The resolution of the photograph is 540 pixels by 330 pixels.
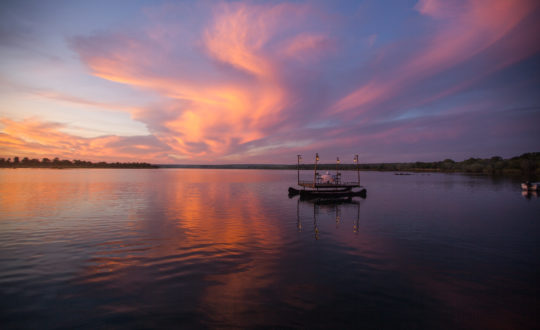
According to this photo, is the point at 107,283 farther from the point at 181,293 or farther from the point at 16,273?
the point at 16,273

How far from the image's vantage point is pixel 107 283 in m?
10.6

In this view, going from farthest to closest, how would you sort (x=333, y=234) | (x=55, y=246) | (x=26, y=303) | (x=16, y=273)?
1. (x=333, y=234)
2. (x=55, y=246)
3. (x=16, y=273)
4. (x=26, y=303)

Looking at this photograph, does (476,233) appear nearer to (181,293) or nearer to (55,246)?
(181,293)

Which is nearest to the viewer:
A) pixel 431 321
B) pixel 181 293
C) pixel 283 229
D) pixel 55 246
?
pixel 431 321

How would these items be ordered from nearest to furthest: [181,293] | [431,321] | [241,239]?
[431,321] → [181,293] → [241,239]

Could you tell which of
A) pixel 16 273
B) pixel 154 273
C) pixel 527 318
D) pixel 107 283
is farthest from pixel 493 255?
pixel 16 273

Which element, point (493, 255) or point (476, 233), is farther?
point (476, 233)

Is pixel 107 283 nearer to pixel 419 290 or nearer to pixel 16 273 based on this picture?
pixel 16 273

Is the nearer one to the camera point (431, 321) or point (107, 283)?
point (431, 321)

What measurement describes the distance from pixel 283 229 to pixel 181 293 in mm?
12404

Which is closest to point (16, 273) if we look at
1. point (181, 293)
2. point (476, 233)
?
point (181, 293)

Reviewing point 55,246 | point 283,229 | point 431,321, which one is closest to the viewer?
point 431,321

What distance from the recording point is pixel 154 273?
460 inches

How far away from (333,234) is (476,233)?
11.3 meters
